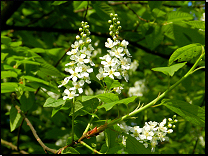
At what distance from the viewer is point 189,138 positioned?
13.8 feet

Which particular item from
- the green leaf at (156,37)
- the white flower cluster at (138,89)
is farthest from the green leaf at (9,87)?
the white flower cluster at (138,89)

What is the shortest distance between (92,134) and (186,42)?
167cm

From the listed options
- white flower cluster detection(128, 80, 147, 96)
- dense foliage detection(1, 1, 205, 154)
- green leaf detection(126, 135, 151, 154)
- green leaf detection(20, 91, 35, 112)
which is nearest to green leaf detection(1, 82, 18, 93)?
dense foliage detection(1, 1, 205, 154)

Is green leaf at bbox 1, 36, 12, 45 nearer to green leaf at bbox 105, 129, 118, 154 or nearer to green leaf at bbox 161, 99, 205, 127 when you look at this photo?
green leaf at bbox 105, 129, 118, 154

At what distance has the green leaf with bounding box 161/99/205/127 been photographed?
134 centimetres

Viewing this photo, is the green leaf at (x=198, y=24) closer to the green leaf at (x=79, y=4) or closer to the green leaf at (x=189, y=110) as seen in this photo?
the green leaf at (x=189, y=110)

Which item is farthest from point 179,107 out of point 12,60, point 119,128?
point 12,60

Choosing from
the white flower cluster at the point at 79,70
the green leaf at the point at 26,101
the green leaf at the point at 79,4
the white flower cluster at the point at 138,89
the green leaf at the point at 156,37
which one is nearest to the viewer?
the white flower cluster at the point at 79,70

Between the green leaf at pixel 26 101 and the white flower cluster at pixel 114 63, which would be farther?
the green leaf at pixel 26 101

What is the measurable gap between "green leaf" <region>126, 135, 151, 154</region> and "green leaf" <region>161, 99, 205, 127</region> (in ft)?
1.03

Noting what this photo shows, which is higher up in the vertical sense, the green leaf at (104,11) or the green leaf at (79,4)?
the green leaf at (79,4)

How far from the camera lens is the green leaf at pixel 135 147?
4.67 ft

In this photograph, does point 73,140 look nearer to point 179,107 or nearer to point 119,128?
point 119,128

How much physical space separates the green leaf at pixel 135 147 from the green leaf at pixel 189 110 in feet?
1.03
